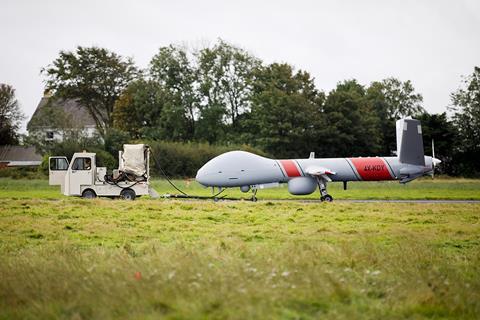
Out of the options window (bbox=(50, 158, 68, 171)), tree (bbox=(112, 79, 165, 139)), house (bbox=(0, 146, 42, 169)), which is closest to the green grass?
window (bbox=(50, 158, 68, 171))

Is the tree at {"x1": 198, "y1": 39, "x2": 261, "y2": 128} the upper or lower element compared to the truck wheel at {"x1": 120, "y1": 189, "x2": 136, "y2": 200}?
upper

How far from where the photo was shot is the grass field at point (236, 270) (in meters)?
6.82

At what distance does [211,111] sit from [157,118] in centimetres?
665

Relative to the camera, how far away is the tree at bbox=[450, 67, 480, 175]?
63688 mm

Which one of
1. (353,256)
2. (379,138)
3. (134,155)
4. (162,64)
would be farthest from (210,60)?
(353,256)

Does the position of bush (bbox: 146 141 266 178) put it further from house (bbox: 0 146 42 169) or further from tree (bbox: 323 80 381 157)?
house (bbox: 0 146 42 169)

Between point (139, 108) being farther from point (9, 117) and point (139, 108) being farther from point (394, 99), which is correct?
point (394, 99)

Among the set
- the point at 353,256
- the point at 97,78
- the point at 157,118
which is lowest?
the point at 353,256

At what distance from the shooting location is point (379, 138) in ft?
220

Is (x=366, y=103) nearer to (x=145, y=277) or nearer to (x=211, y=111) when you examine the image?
(x=211, y=111)

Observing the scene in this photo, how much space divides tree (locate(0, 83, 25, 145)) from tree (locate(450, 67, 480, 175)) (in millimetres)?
54934

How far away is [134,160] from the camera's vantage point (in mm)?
27688

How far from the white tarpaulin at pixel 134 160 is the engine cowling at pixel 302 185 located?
6.27 m

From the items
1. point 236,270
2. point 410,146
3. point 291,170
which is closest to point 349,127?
point 410,146
